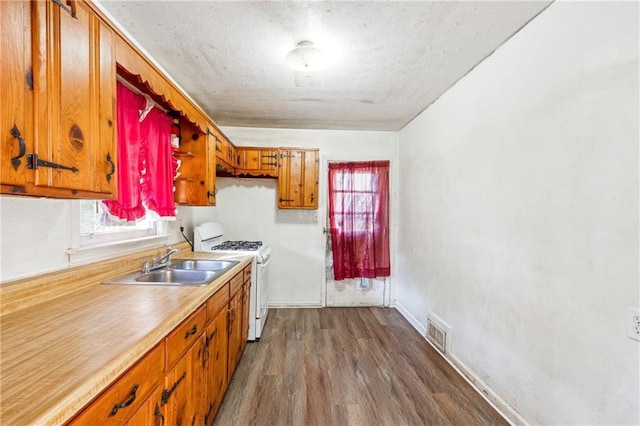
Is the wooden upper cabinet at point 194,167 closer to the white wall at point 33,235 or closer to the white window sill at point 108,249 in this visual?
the white window sill at point 108,249

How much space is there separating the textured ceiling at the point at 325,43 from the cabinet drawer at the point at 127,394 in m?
1.85

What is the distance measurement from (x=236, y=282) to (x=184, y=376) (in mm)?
936

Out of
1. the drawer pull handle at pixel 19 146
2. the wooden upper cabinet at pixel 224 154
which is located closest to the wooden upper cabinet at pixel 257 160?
the wooden upper cabinet at pixel 224 154

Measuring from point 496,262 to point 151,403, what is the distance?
2.12 meters

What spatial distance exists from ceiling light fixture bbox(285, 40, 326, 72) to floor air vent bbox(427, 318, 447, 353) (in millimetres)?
2591

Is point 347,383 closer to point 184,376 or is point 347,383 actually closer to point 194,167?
point 184,376

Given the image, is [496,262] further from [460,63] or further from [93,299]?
[93,299]

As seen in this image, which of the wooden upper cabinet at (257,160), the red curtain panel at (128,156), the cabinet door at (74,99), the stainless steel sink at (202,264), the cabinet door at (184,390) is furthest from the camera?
the wooden upper cabinet at (257,160)

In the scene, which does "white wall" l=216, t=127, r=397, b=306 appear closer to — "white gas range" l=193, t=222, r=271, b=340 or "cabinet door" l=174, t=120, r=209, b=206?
"white gas range" l=193, t=222, r=271, b=340

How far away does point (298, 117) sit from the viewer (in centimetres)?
339

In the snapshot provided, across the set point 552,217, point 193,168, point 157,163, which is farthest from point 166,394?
point 552,217

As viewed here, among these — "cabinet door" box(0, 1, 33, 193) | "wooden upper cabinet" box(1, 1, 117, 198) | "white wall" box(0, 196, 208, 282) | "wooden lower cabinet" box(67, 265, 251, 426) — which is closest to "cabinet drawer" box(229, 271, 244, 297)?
"wooden lower cabinet" box(67, 265, 251, 426)

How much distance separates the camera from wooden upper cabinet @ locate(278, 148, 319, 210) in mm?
3617

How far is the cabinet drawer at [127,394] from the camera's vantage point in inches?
29.7
